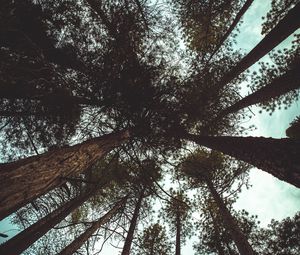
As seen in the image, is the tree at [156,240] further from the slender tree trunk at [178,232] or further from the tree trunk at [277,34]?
the tree trunk at [277,34]

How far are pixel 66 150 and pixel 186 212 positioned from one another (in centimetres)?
940

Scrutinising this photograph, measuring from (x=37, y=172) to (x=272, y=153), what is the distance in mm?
3093

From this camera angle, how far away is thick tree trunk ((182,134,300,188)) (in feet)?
8.74

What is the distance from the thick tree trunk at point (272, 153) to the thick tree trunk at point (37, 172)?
2.65m

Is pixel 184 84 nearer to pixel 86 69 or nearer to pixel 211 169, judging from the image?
pixel 86 69

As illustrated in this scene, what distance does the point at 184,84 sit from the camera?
248 inches

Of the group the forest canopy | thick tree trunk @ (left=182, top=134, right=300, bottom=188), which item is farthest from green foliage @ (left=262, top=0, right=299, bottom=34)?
thick tree trunk @ (left=182, top=134, right=300, bottom=188)

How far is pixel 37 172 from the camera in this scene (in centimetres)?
266

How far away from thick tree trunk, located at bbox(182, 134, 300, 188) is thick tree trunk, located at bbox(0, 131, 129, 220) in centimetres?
265

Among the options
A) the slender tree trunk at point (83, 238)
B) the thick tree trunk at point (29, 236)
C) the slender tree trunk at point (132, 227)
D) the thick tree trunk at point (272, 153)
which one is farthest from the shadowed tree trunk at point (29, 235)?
the slender tree trunk at point (132, 227)

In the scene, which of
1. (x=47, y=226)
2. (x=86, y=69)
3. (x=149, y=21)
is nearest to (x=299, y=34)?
(x=149, y=21)

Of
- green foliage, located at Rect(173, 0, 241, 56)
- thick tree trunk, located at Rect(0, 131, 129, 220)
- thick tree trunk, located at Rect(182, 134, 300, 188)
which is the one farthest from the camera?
green foliage, located at Rect(173, 0, 241, 56)

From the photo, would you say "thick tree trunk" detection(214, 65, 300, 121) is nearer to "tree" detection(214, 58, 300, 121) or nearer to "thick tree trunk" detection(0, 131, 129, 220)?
"tree" detection(214, 58, 300, 121)

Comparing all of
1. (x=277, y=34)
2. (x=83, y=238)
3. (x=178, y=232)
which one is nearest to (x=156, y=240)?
(x=178, y=232)
